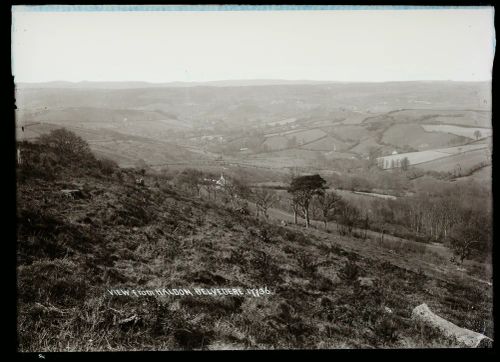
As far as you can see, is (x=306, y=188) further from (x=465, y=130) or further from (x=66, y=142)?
(x=66, y=142)

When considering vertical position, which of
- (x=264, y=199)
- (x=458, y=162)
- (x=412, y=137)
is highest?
(x=412, y=137)

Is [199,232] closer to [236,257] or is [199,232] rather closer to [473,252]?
[236,257]

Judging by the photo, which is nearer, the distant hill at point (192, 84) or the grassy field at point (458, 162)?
the grassy field at point (458, 162)

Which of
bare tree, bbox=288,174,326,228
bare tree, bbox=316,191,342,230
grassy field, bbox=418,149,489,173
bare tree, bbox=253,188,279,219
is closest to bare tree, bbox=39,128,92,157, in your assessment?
bare tree, bbox=253,188,279,219

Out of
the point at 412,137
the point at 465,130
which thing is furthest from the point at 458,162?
the point at 412,137

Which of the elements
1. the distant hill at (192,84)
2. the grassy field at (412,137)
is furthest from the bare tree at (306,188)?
the distant hill at (192,84)

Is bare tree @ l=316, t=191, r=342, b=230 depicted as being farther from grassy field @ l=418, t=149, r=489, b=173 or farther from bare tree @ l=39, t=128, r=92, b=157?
bare tree @ l=39, t=128, r=92, b=157

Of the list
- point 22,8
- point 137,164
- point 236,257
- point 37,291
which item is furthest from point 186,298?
point 22,8

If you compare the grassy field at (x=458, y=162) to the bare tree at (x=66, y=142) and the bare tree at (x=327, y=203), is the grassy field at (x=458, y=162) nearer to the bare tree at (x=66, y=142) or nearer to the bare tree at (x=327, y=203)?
the bare tree at (x=327, y=203)

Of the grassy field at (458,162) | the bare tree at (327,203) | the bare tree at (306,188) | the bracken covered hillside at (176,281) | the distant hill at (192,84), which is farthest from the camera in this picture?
the bare tree at (327,203)
